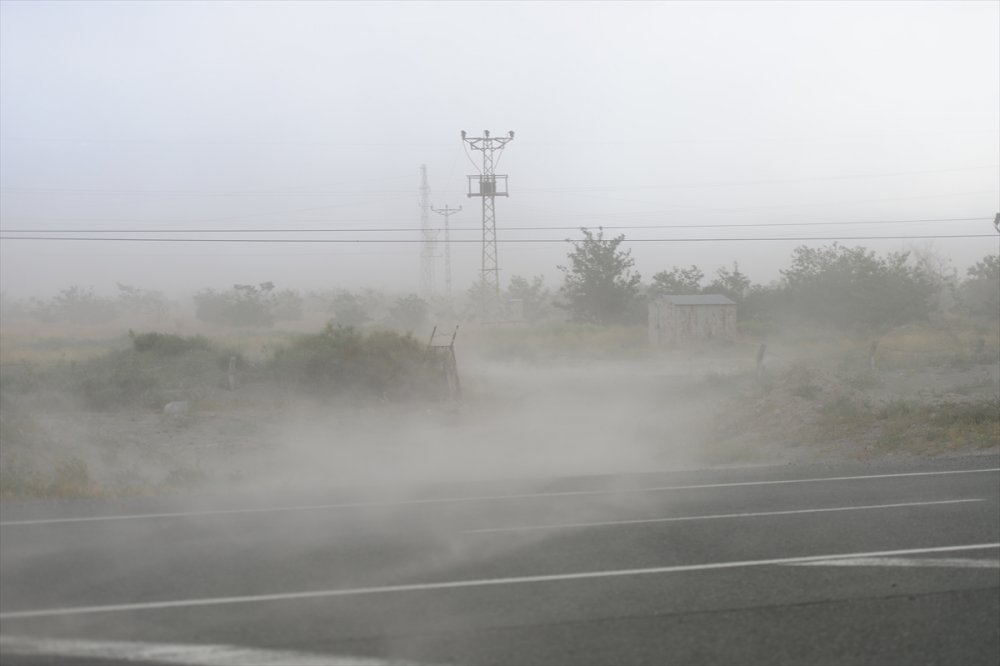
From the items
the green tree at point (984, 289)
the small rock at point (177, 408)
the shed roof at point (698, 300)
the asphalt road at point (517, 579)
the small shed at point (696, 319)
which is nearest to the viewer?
the asphalt road at point (517, 579)

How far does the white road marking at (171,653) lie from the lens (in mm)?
5867

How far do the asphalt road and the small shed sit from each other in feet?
103

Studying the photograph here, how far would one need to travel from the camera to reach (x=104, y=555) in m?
8.80

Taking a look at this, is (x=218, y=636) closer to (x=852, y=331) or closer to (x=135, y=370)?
(x=135, y=370)

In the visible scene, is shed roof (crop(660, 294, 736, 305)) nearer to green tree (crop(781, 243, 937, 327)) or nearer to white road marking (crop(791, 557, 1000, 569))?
green tree (crop(781, 243, 937, 327))

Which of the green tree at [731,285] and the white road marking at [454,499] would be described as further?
the green tree at [731,285]

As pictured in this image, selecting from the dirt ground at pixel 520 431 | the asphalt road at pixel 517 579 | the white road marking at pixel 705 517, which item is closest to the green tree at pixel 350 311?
the dirt ground at pixel 520 431

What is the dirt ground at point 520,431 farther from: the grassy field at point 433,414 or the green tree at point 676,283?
the green tree at point 676,283

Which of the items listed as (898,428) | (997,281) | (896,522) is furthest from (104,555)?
(997,281)

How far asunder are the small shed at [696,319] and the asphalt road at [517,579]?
103ft

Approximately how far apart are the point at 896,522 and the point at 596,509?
312 cm

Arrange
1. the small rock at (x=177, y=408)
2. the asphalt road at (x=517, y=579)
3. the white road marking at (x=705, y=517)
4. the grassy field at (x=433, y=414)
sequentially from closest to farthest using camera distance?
the asphalt road at (x=517, y=579), the white road marking at (x=705, y=517), the grassy field at (x=433, y=414), the small rock at (x=177, y=408)

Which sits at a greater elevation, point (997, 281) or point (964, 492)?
point (997, 281)

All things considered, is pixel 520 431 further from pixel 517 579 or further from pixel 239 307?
pixel 239 307
